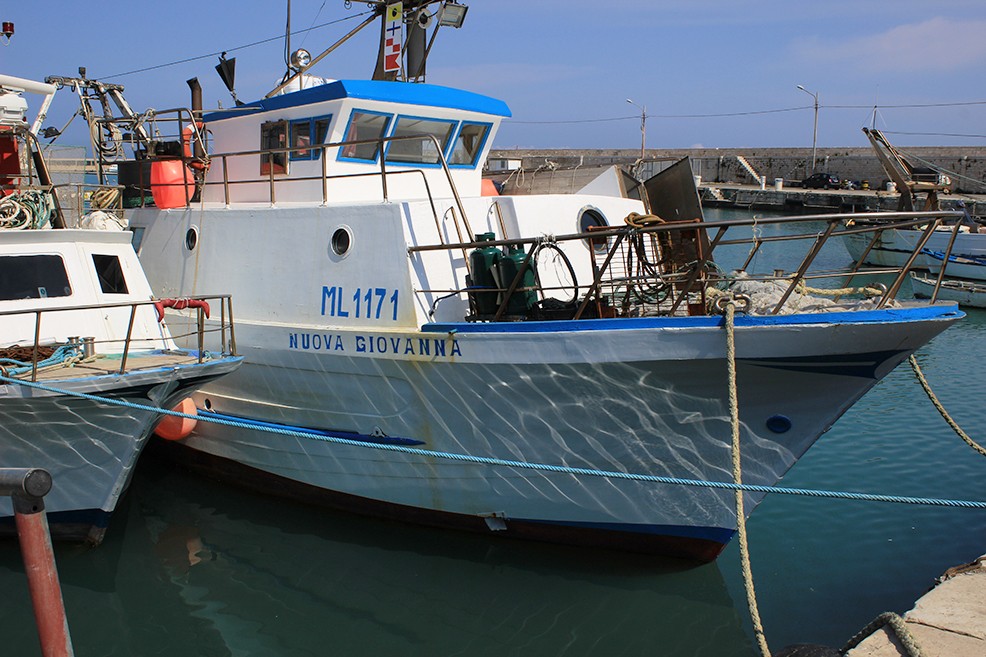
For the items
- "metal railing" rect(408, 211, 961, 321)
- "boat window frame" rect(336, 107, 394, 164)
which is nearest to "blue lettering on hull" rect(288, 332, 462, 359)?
"metal railing" rect(408, 211, 961, 321)

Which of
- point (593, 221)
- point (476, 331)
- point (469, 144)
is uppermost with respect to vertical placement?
point (469, 144)

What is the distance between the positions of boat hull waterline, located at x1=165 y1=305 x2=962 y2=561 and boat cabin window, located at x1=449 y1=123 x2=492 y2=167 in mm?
2879

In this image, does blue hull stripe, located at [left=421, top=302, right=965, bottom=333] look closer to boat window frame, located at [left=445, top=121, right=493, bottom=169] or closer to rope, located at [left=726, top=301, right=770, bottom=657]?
rope, located at [left=726, top=301, right=770, bottom=657]

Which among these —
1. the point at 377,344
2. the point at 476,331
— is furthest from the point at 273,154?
the point at 476,331

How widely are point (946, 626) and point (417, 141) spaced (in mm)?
6581

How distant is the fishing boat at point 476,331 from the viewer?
6402 millimetres

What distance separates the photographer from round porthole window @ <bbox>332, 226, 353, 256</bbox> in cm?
796

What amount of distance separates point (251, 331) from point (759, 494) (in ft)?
17.0

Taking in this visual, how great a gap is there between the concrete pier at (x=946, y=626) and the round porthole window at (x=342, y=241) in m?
5.33

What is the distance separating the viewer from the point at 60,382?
7133 millimetres

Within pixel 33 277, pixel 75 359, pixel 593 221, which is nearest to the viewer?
pixel 75 359

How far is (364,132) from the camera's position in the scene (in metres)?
8.91

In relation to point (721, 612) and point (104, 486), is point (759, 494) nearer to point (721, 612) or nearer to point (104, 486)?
point (721, 612)

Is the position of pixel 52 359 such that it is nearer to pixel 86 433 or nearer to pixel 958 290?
pixel 86 433
